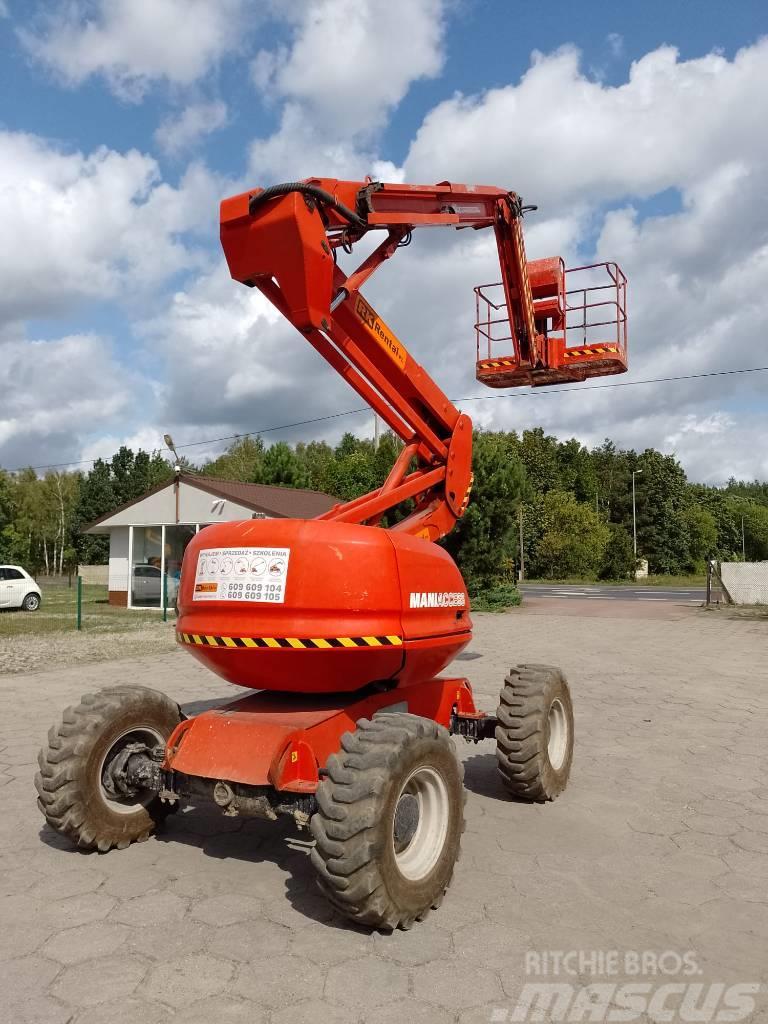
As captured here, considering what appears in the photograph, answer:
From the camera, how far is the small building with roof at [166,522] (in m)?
22.9

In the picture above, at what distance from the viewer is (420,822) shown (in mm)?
3979

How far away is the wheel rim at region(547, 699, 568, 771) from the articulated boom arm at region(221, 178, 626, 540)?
160 centimetres

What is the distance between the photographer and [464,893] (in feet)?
13.0

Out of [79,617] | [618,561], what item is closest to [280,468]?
[79,617]

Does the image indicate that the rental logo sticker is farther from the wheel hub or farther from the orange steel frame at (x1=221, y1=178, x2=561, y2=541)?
the wheel hub

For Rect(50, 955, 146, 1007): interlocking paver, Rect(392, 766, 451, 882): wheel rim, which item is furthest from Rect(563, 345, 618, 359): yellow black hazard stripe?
Rect(50, 955, 146, 1007): interlocking paver

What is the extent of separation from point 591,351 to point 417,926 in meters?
6.24

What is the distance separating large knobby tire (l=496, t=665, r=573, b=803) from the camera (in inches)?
204

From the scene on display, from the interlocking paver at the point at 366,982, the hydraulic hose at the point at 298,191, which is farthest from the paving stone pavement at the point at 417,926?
the hydraulic hose at the point at 298,191

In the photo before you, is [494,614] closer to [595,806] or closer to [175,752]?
[595,806]

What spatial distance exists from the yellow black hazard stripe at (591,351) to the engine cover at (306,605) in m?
4.38

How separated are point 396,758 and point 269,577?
1.23 metres

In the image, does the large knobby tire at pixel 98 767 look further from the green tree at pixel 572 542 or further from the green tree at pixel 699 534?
the green tree at pixel 699 534

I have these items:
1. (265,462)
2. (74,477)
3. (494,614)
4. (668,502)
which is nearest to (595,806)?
(494,614)
